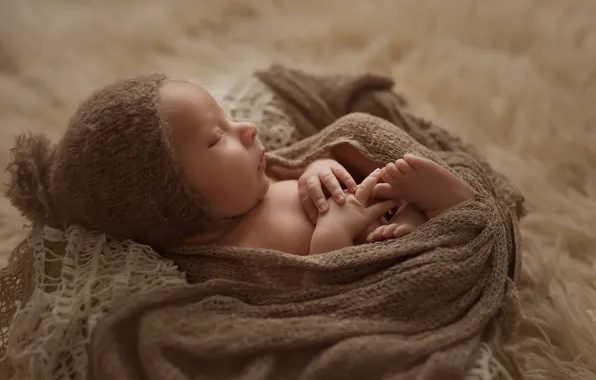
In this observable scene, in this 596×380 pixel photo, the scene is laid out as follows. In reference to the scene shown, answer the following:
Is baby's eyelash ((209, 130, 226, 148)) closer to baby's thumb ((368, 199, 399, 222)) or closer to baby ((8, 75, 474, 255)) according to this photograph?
baby ((8, 75, 474, 255))

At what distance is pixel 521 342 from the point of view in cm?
86

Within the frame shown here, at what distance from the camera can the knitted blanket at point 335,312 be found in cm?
72

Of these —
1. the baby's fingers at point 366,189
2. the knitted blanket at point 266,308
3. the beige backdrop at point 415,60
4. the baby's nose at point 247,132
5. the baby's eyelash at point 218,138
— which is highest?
the beige backdrop at point 415,60

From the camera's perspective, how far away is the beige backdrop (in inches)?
43.4

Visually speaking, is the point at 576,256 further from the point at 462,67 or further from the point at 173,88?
the point at 173,88

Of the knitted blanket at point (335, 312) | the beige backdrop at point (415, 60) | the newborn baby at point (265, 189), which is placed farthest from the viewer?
the beige backdrop at point (415, 60)

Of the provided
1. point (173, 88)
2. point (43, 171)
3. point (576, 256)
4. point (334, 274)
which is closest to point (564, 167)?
point (576, 256)

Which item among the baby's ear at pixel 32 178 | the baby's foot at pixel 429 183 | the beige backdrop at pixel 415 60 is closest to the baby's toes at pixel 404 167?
the baby's foot at pixel 429 183

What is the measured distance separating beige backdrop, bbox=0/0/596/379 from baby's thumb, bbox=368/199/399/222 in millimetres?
245

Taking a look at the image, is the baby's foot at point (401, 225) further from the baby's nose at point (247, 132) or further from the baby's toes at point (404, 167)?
the baby's nose at point (247, 132)

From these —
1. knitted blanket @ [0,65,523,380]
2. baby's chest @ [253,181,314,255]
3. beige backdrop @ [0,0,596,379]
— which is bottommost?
knitted blanket @ [0,65,523,380]

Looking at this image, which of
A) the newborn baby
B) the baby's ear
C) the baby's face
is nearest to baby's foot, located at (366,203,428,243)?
the newborn baby

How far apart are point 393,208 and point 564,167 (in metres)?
0.40

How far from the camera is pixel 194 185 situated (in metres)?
0.83
